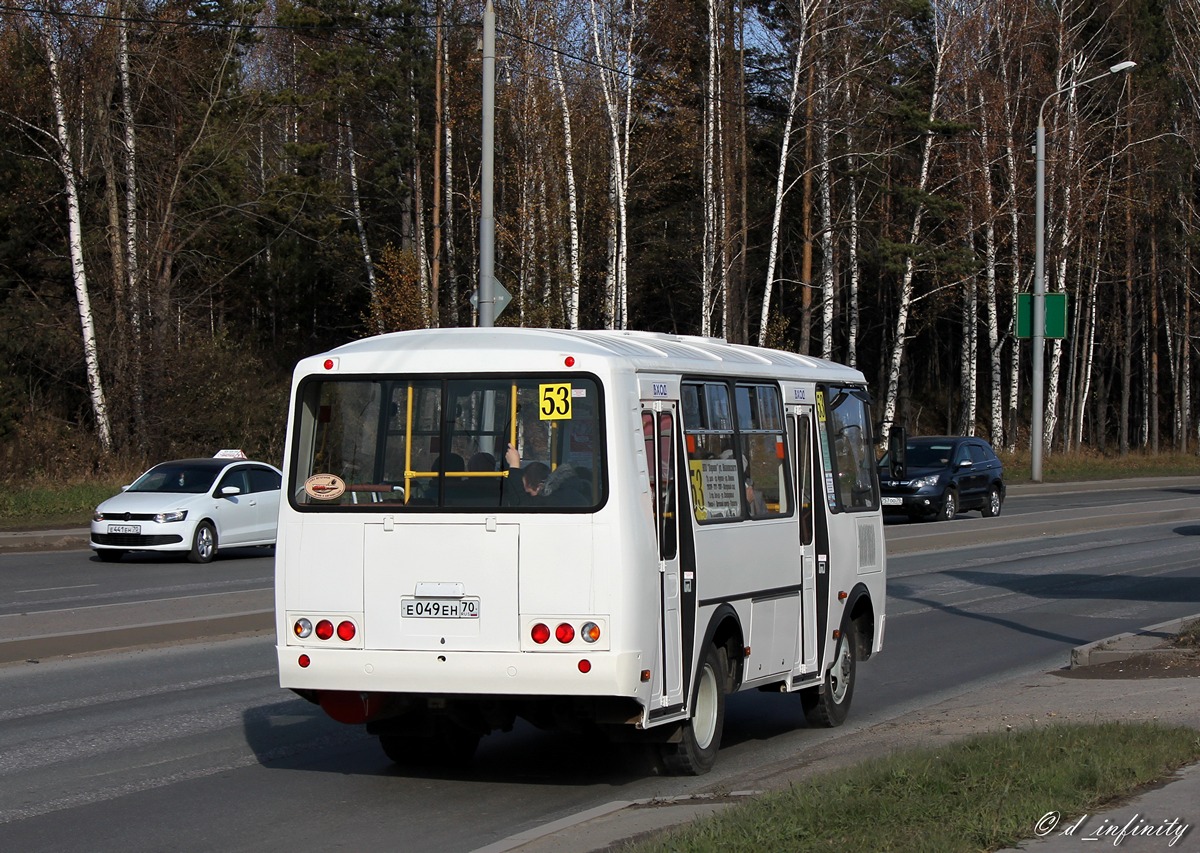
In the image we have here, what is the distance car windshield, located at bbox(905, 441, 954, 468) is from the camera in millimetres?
32094

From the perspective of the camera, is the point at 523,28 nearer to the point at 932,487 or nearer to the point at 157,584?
the point at 932,487

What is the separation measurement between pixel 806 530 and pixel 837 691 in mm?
1371

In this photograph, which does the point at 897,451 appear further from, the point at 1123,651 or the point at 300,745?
the point at 300,745

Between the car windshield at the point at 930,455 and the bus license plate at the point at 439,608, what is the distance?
25.0 meters

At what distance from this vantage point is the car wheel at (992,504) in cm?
3322

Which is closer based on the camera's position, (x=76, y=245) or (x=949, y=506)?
(x=949, y=506)

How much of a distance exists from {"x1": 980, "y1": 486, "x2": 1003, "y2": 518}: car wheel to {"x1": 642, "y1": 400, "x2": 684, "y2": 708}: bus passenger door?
84.9 feet

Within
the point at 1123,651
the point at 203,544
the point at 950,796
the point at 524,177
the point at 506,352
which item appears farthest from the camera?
the point at 524,177

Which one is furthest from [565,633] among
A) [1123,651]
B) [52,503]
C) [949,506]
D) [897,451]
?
[52,503]

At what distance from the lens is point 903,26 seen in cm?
5244

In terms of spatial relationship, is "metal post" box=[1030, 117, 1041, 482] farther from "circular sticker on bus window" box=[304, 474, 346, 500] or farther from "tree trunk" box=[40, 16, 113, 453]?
"circular sticker on bus window" box=[304, 474, 346, 500]

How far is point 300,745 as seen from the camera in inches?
391

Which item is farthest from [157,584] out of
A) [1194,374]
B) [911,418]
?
[1194,374]

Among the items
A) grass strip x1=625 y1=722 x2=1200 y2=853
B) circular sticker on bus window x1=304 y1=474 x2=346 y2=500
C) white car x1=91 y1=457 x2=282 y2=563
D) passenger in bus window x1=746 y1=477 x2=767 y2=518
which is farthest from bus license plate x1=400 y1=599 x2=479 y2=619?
white car x1=91 y1=457 x2=282 y2=563
